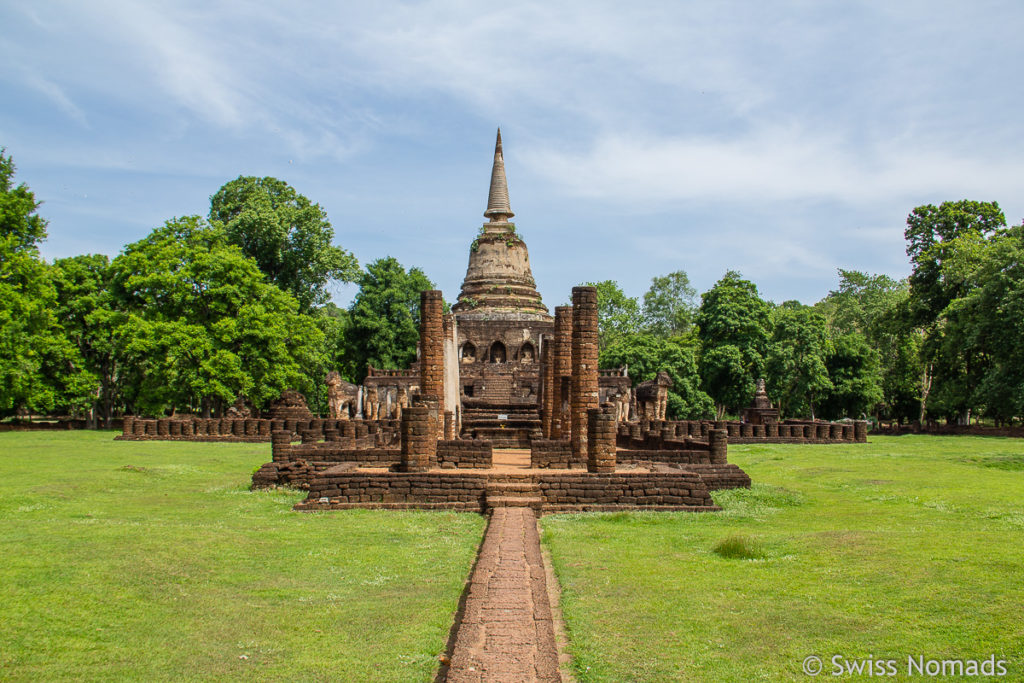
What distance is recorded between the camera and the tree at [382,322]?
174 ft

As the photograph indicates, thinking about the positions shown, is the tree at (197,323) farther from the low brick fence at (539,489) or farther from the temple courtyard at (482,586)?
the low brick fence at (539,489)

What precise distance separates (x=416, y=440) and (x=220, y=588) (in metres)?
7.67

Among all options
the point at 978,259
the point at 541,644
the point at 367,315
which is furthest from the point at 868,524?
the point at 367,315

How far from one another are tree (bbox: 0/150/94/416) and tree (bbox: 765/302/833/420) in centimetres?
3323

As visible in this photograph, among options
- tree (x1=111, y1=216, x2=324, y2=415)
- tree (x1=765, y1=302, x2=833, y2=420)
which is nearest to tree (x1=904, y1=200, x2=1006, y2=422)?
tree (x1=765, y1=302, x2=833, y2=420)

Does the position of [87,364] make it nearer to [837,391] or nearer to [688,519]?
[688,519]

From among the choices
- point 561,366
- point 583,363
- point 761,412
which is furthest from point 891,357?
point 583,363

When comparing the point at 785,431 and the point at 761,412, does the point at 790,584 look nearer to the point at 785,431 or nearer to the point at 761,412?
the point at 785,431

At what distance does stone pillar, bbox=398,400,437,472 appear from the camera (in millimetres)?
15680

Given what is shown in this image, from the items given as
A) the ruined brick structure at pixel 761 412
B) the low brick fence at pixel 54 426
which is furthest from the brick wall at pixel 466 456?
the low brick fence at pixel 54 426

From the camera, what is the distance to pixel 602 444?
51.1 feet

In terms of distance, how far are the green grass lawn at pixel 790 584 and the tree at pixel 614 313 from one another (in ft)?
165

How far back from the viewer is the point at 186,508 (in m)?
13.7

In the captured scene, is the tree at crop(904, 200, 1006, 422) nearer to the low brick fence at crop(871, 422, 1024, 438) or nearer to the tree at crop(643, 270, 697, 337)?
the low brick fence at crop(871, 422, 1024, 438)
